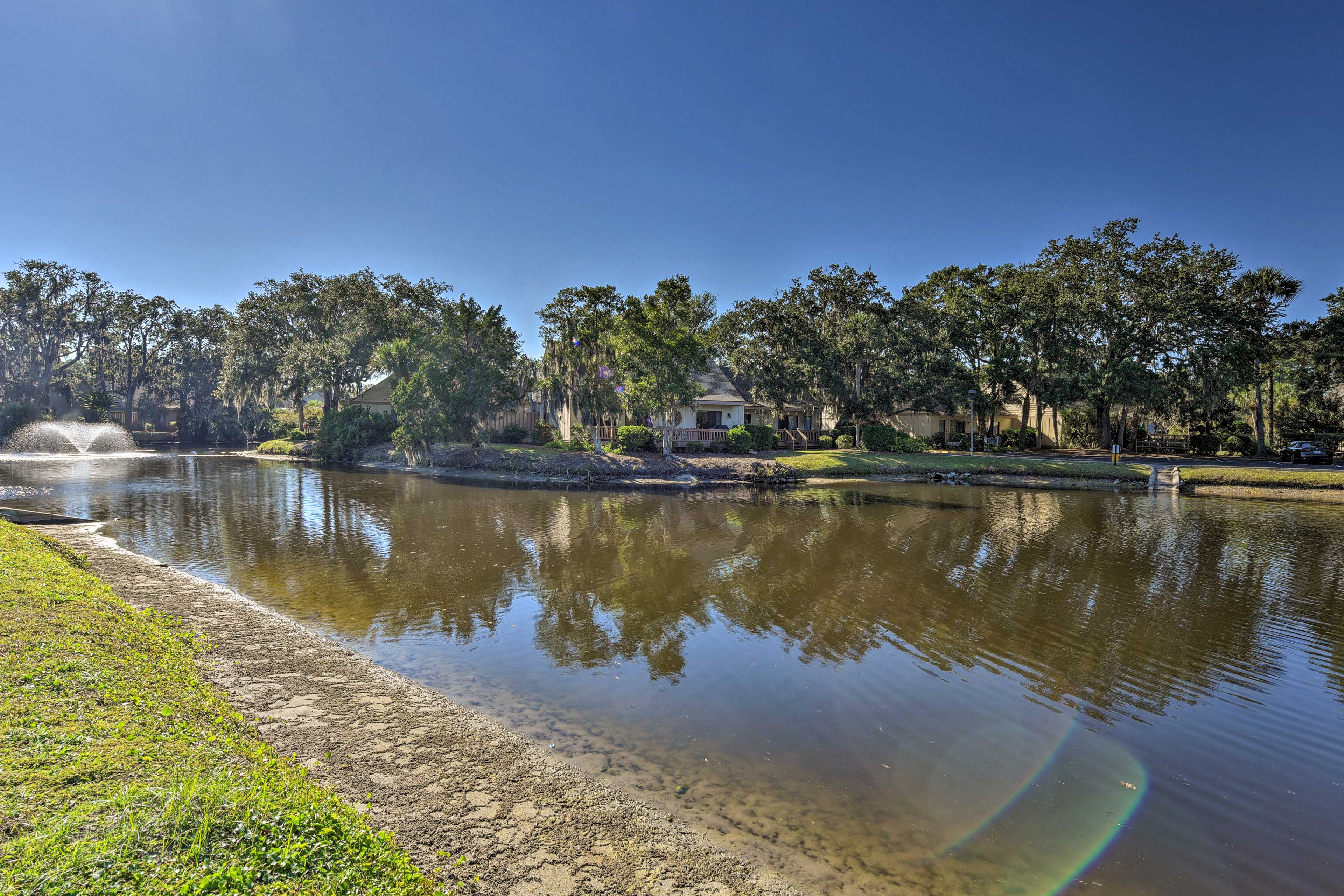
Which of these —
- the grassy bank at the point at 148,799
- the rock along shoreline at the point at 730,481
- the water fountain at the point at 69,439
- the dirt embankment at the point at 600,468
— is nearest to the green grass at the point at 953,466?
the rock along shoreline at the point at 730,481

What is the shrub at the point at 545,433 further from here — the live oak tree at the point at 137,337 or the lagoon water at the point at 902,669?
the live oak tree at the point at 137,337

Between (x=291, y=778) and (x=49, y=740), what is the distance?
1593 mm

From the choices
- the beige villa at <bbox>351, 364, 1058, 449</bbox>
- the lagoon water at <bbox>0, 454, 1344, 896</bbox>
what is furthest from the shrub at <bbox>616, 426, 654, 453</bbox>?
the lagoon water at <bbox>0, 454, 1344, 896</bbox>

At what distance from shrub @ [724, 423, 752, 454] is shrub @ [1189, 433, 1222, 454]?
1238 inches

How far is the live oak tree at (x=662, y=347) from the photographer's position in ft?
105

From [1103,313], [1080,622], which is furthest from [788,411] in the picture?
[1080,622]

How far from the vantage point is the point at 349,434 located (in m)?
45.1

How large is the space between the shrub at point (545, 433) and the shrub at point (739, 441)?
42.2 feet

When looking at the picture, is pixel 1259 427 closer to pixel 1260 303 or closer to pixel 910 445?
pixel 1260 303

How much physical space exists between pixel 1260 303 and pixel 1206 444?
10.1 metres

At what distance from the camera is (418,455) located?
39.6 meters

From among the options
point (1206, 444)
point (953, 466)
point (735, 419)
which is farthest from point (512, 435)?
point (1206, 444)

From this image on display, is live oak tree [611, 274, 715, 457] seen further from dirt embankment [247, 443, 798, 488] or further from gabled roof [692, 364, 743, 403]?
gabled roof [692, 364, 743, 403]

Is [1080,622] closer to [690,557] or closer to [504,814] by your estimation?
[690,557]
